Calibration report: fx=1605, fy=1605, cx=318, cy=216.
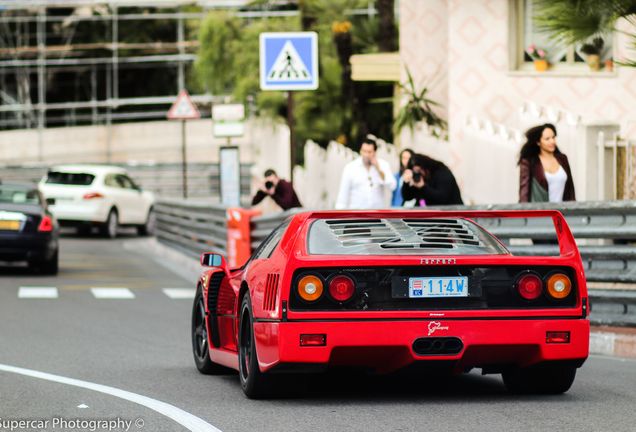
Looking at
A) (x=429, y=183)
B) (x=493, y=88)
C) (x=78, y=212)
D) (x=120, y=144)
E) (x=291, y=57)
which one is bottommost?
(x=78, y=212)

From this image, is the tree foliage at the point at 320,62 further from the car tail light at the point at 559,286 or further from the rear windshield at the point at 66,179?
the car tail light at the point at 559,286

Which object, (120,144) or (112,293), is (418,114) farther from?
(120,144)

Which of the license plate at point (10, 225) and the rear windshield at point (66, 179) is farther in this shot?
the rear windshield at point (66, 179)

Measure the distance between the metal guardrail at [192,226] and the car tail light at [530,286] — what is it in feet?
48.4

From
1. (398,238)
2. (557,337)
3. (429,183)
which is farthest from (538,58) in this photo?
(557,337)

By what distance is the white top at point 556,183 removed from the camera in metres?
15.1

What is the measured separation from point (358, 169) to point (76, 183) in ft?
65.5

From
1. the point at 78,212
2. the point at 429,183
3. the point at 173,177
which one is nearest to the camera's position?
the point at 429,183

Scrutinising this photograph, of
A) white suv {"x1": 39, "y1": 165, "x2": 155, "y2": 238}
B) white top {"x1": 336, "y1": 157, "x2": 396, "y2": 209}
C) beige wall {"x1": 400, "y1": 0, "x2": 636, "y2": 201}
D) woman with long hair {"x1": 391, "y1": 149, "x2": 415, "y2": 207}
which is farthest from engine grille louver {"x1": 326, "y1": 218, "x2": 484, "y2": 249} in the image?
white suv {"x1": 39, "y1": 165, "x2": 155, "y2": 238}

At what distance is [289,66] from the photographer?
20625 mm

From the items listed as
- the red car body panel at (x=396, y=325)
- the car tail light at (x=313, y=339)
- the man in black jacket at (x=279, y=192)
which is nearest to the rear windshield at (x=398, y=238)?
the red car body panel at (x=396, y=325)

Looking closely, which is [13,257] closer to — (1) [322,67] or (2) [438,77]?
(2) [438,77]

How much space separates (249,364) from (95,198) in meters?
26.9

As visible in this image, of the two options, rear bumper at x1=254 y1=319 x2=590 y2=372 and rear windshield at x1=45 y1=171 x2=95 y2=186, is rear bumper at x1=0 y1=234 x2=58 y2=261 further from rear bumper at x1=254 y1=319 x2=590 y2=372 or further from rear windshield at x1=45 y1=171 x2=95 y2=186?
rear bumper at x1=254 y1=319 x2=590 y2=372
